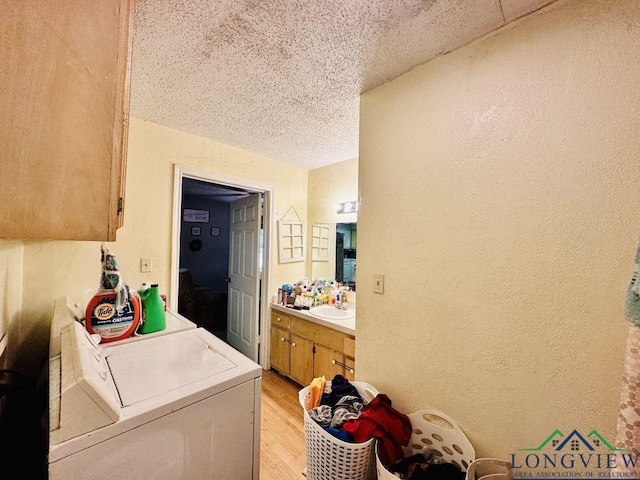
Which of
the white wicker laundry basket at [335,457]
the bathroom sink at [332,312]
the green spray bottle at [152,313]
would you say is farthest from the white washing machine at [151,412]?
the bathroom sink at [332,312]

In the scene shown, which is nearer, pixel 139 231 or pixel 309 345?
pixel 139 231

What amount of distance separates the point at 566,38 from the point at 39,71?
1.57 m

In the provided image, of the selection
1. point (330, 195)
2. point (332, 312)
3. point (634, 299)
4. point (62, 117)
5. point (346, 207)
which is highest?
point (330, 195)

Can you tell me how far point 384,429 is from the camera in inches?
44.7

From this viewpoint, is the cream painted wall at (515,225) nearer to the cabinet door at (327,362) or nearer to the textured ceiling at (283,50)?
the textured ceiling at (283,50)

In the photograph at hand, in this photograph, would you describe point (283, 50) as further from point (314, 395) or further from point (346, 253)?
point (346, 253)

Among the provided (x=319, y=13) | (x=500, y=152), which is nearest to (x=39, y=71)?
(x=319, y=13)

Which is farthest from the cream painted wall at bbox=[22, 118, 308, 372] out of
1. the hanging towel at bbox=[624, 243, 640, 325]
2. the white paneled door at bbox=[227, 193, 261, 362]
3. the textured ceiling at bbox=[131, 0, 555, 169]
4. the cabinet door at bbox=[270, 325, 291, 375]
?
the hanging towel at bbox=[624, 243, 640, 325]

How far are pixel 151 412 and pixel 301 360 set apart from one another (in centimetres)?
172

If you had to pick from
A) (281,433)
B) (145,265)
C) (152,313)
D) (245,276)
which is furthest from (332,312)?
(145,265)

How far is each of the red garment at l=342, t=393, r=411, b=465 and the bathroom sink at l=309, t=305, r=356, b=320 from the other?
3.63 feet

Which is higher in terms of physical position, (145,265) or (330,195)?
(330,195)

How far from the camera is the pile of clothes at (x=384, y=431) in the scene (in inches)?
40.4

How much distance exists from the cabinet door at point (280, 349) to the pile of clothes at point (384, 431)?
1.22m
